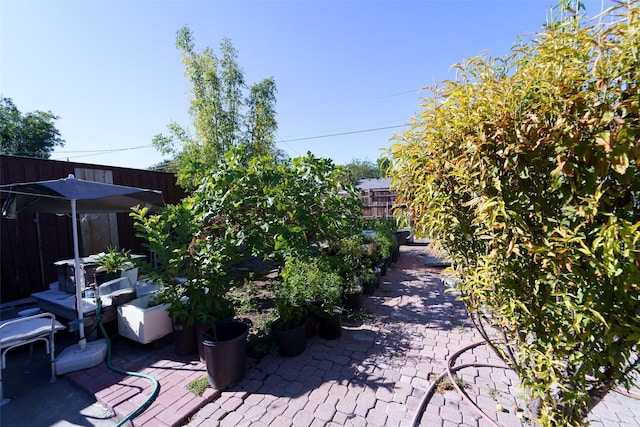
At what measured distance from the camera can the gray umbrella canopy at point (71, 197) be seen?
8.52 ft

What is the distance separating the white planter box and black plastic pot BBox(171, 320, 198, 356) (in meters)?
0.33

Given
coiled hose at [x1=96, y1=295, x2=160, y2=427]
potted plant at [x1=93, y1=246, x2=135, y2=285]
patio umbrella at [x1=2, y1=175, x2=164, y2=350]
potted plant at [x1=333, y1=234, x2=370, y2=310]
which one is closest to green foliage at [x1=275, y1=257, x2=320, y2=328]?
potted plant at [x1=333, y1=234, x2=370, y2=310]

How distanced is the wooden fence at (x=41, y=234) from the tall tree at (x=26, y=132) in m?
15.8

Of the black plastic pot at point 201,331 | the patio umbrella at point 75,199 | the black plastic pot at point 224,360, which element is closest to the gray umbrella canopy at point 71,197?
the patio umbrella at point 75,199

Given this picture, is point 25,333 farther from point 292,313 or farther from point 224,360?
point 292,313

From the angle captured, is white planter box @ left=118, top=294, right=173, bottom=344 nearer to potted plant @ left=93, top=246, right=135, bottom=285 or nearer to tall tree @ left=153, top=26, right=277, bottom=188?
potted plant @ left=93, top=246, right=135, bottom=285

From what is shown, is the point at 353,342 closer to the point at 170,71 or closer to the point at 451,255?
the point at 451,255

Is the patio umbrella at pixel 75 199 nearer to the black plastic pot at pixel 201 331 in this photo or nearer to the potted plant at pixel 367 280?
the black plastic pot at pixel 201 331

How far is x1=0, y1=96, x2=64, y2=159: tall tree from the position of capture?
1486 centimetres

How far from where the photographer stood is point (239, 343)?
2.40 meters

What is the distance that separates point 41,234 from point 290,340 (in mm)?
5398

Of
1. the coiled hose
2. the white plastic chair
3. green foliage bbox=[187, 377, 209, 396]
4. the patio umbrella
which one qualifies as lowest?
green foliage bbox=[187, 377, 209, 396]

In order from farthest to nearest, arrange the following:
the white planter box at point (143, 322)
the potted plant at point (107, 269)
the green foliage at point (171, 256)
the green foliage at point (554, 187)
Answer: the potted plant at point (107, 269), the white planter box at point (143, 322), the green foliage at point (171, 256), the green foliage at point (554, 187)

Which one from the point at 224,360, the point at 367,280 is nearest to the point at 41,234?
the point at 224,360
